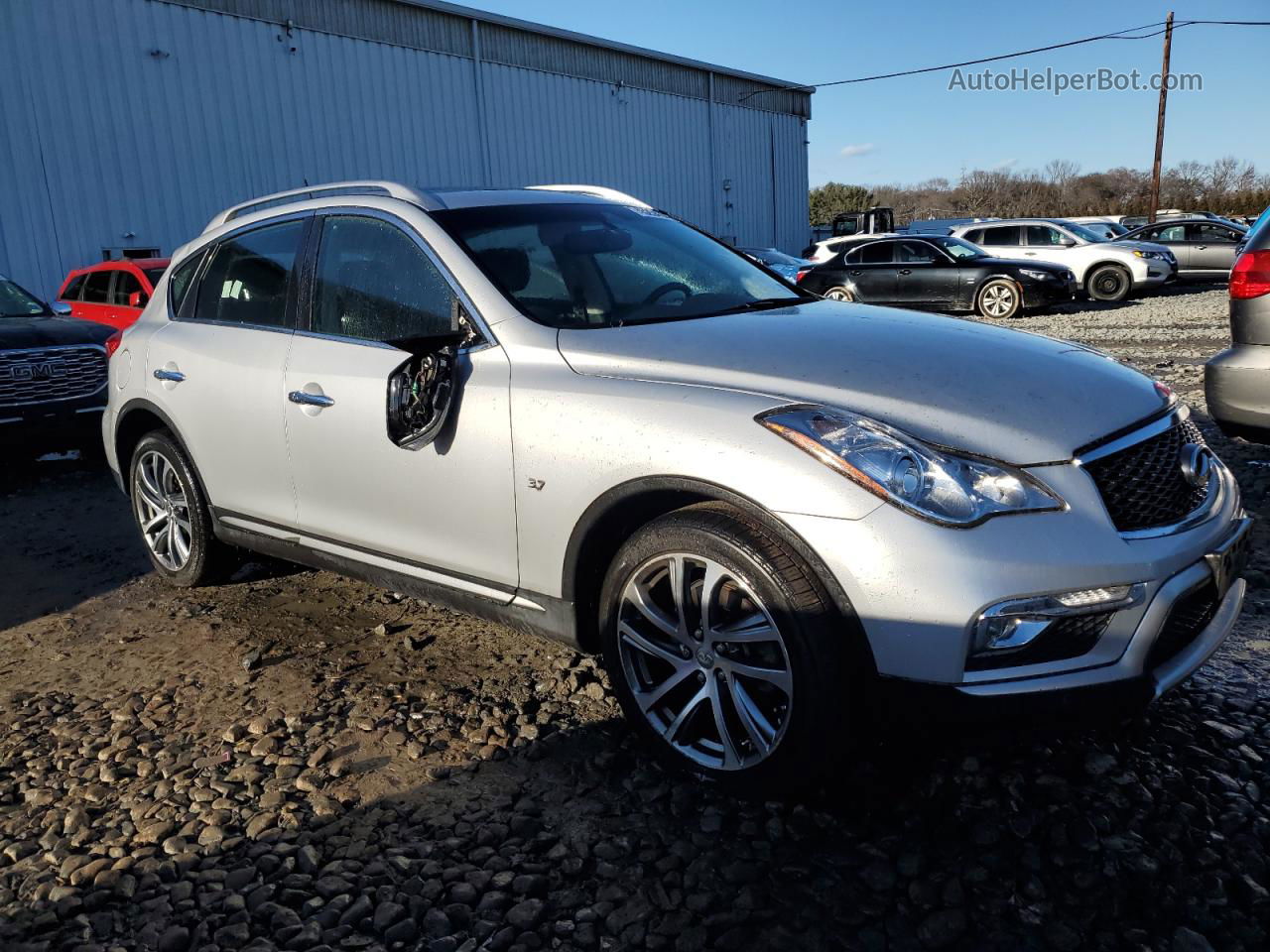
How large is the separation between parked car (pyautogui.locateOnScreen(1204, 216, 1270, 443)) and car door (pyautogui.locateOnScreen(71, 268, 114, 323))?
10.5 metres

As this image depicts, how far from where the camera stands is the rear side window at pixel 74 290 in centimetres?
1140

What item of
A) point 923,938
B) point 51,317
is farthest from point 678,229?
point 51,317

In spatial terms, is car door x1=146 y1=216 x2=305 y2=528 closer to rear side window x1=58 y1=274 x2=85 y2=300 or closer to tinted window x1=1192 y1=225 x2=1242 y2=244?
rear side window x1=58 y1=274 x2=85 y2=300

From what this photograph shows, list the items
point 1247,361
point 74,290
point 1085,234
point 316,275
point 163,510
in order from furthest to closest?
point 1085,234 → point 74,290 → point 163,510 → point 1247,361 → point 316,275

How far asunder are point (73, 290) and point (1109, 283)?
17.2 metres

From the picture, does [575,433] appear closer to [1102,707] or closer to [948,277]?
[1102,707]

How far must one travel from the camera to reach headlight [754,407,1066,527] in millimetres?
2270

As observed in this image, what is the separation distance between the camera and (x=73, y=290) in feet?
37.8

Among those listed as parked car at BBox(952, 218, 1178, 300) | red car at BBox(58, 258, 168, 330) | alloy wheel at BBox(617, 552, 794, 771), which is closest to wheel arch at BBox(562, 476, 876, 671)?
alloy wheel at BBox(617, 552, 794, 771)

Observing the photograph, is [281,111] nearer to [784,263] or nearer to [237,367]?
[784,263]

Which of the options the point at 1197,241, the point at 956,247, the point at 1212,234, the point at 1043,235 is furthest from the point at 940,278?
the point at 1212,234

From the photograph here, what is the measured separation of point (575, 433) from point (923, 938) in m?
1.51

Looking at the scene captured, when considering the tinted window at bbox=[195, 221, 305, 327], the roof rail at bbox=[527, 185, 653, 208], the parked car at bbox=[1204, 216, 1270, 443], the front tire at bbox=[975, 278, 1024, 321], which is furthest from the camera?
the front tire at bbox=[975, 278, 1024, 321]

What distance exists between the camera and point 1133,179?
7812 centimetres
